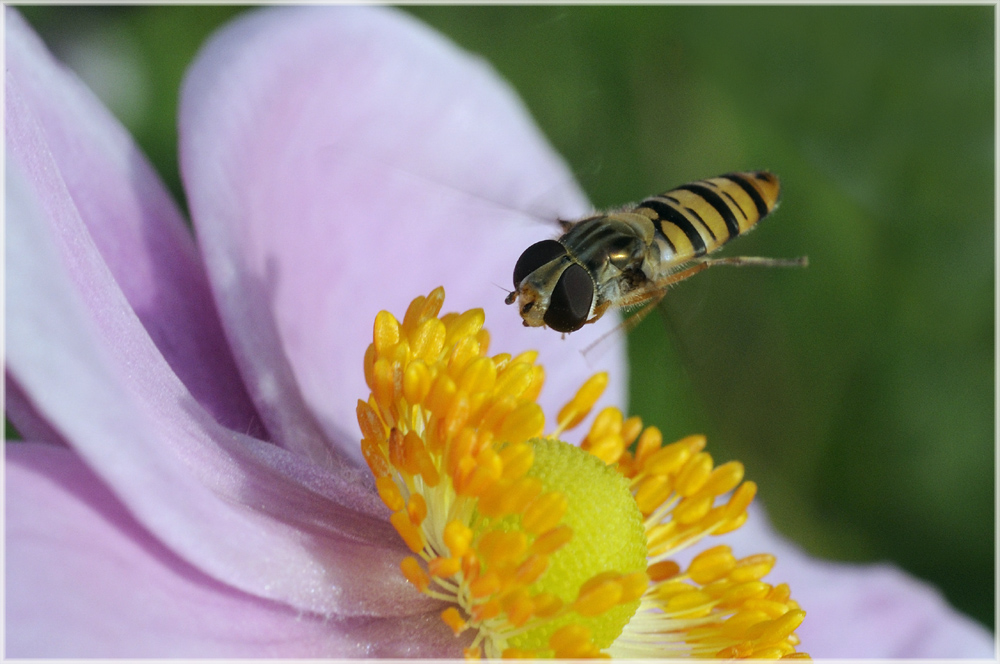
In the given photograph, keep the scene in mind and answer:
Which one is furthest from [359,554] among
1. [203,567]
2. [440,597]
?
[203,567]

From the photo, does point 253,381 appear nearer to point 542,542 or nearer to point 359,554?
point 359,554

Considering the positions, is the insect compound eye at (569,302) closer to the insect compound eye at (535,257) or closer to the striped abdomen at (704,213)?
the insect compound eye at (535,257)

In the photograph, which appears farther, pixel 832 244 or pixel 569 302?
pixel 832 244

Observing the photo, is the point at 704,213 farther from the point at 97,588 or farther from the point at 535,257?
the point at 97,588

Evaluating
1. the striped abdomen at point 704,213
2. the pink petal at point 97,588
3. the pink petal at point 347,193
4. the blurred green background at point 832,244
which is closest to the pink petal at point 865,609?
the blurred green background at point 832,244

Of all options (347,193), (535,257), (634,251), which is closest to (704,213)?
(634,251)
